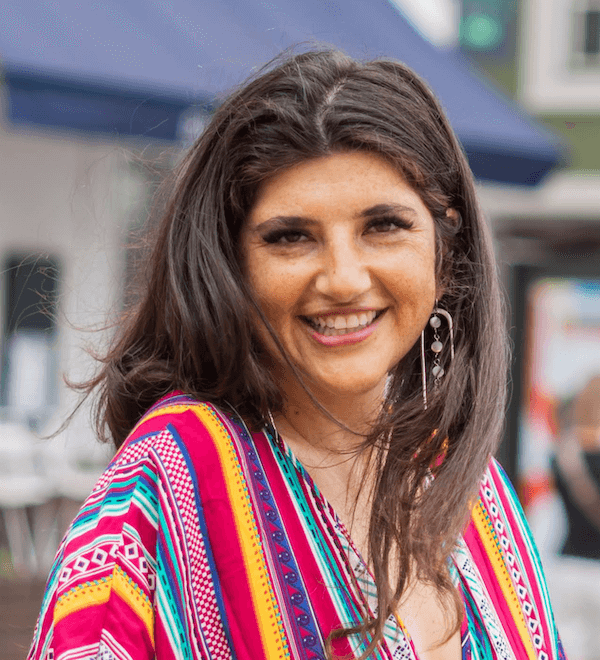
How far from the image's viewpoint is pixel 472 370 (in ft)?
4.95

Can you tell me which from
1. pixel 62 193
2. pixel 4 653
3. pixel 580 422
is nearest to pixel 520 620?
pixel 4 653

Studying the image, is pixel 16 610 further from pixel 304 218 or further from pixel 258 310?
pixel 304 218

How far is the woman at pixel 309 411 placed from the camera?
1.15 m

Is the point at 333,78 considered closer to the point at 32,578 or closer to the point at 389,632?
the point at 389,632

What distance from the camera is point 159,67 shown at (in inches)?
131

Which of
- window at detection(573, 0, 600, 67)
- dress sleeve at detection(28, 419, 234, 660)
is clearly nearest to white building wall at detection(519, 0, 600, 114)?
window at detection(573, 0, 600, 67)

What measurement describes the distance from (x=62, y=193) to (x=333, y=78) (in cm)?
592

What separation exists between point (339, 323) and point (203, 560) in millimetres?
362

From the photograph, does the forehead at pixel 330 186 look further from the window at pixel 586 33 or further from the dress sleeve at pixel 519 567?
the window at pixel 586 33

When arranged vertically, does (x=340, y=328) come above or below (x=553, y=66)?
below

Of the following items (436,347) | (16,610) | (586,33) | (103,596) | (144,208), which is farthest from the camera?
(586,33)

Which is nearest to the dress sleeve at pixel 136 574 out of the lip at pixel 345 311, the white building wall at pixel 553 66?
the lip at pixel 345 311

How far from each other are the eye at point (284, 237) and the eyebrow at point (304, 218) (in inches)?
0.4

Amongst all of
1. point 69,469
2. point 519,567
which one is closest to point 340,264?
point 519,567
